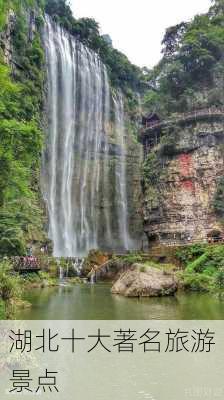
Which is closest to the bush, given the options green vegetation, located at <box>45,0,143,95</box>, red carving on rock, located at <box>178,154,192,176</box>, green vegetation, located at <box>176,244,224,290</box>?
green vegetation, located at <box>176,244,224,290</box>

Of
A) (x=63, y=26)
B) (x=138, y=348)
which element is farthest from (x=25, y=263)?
(x=63, y=26)

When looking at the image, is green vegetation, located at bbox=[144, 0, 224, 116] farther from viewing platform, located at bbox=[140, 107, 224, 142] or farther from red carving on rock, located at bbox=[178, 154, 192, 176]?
red carving on rock, located at bbox=[178, 154, 192, 176]

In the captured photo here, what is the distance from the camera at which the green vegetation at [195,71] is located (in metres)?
36.1

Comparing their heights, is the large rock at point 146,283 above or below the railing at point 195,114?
below

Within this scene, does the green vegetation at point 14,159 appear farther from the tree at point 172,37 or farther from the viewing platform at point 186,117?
the tree at point 172,37

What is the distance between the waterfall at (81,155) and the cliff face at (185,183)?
3374 millimetres

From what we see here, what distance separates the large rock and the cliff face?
1510cm

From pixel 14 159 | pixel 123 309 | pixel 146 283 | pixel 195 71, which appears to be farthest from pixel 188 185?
pixel 14 159

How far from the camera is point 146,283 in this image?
16.0 metres

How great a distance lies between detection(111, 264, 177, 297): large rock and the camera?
1584 cm

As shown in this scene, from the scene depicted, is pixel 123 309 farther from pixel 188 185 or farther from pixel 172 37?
pixel 172 37

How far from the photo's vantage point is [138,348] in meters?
7.28

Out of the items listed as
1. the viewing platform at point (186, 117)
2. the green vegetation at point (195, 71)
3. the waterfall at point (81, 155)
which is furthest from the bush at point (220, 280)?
the green vegetation at point (195, 71)

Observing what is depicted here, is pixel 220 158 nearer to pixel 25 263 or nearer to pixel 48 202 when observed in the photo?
pixel 48 202
